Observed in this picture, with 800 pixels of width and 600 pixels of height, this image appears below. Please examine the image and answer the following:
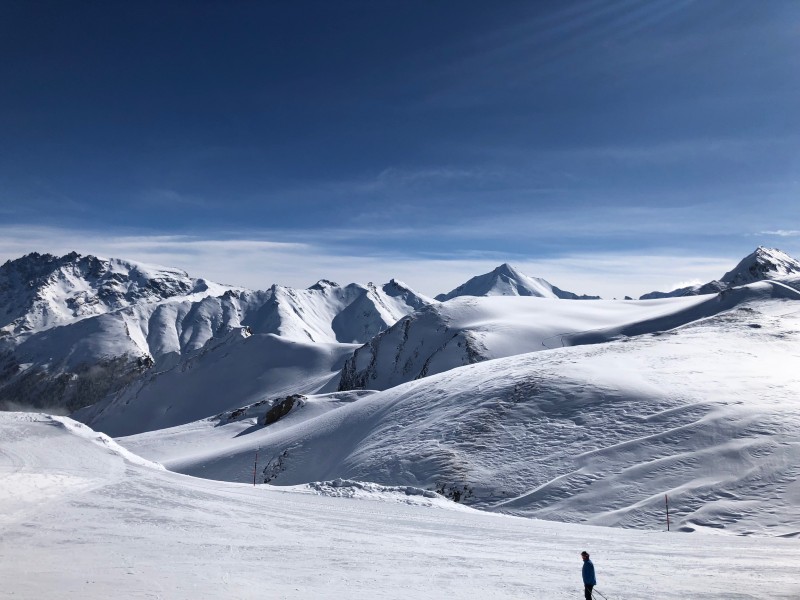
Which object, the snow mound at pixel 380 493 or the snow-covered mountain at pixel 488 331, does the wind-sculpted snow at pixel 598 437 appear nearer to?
the snow mound at pixel 380 493

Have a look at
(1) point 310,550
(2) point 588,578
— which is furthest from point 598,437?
(2) point 588,578

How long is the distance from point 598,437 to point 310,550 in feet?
60.1

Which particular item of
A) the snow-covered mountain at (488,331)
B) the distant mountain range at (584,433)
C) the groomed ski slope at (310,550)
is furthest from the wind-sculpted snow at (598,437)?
the snow-covered mountain at (488,331)

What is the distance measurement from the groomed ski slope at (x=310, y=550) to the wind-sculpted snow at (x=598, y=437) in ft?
11.5

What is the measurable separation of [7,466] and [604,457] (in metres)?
25.2

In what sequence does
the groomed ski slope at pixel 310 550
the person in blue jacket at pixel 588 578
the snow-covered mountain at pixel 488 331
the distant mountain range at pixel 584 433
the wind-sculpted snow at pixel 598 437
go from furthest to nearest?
the snow-covered mountain at pixel 488 331
the distant mountain range at pixel 584 433
the wind-sculpted snow at pixel 598 437
the groomed ski slope at pixel 310 550
the person in blue jacket at pixel 588 578

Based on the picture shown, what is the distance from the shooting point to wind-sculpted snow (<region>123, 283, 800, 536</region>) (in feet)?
74.1

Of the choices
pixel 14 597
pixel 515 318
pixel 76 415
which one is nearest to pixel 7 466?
pixel 14 597

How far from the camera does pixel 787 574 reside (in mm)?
13203

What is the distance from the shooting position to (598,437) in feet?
92.9

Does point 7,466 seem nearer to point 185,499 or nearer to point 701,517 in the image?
point 185,499

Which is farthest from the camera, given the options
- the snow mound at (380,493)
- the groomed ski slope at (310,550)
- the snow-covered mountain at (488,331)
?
the snow-covered mountain at (488,331)

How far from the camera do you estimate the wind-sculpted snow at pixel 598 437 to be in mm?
22594

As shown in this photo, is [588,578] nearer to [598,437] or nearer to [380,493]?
[380,493]
